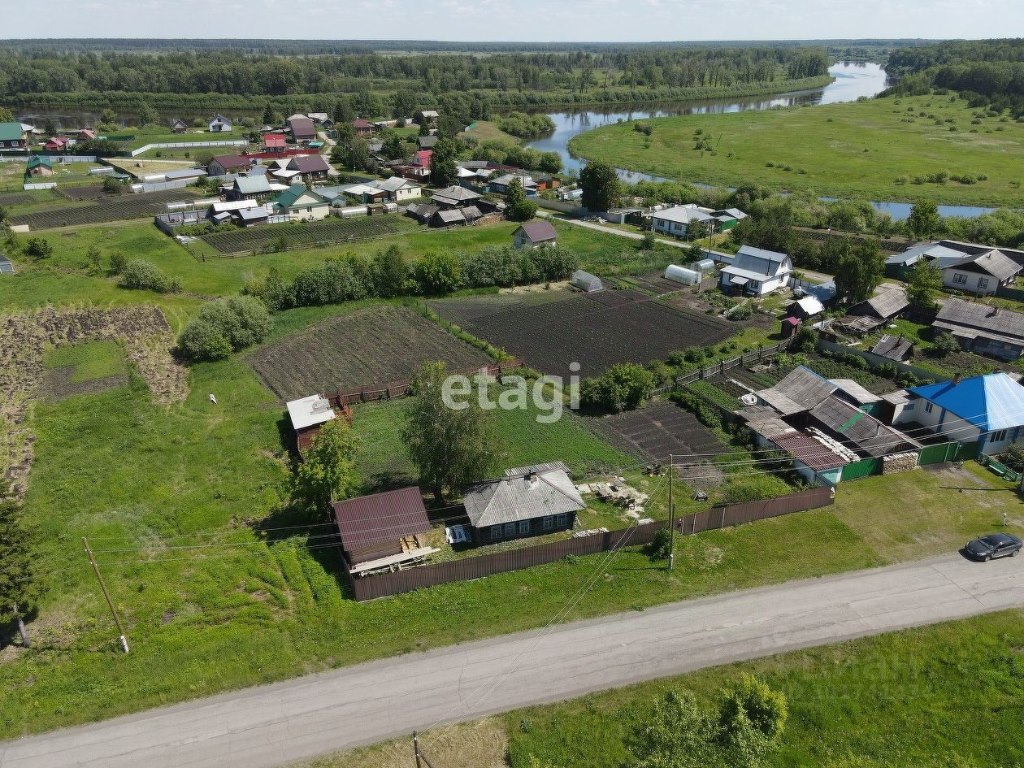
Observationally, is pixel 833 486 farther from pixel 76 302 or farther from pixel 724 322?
pixel 76 302

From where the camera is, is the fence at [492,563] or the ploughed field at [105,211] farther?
the ploughed field at [105,211]

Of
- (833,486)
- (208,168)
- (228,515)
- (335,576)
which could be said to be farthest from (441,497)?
(208,168)

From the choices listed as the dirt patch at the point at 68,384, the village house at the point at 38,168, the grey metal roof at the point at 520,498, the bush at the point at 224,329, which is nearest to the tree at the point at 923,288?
the grey metal roof at the point at 520,498

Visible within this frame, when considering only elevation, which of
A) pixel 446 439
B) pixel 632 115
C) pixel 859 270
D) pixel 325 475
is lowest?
pixel 325 475

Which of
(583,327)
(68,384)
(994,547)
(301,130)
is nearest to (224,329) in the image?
(68,384)

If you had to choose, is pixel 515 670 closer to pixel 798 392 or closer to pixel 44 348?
pixel 798 392

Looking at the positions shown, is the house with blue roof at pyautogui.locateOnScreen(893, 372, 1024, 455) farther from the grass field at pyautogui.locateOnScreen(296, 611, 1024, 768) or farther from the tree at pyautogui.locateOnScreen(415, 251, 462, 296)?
the tree at pyautogui.locateOnScreen(415, 251, 462, 296)

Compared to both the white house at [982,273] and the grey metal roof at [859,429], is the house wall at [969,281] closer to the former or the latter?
the white house at [982,273]
